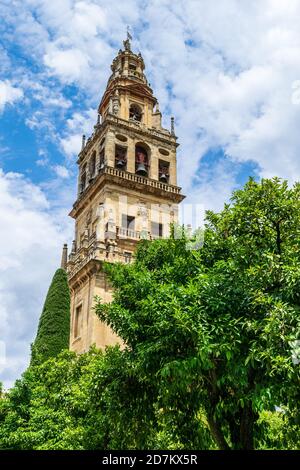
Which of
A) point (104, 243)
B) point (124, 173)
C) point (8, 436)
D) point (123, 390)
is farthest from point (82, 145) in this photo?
point (123, 390)

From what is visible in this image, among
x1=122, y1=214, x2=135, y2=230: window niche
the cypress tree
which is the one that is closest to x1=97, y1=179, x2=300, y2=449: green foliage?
the cypress tree

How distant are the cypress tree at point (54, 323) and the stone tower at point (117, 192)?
6.42 ft

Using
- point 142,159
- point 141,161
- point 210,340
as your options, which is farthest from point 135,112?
point 210,340

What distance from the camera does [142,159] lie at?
42.0 metres

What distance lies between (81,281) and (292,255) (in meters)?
25.4

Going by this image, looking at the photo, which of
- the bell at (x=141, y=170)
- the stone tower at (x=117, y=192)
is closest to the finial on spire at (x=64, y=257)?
the stone tower at (x=117, y=192)

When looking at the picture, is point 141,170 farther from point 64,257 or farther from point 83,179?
point 64,257

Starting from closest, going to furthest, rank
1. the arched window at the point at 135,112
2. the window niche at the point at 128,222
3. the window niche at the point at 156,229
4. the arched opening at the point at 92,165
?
the window niche at the point at 128,222 < the window niche at the point at 156,229 < the arched opening at the point at 92,165 < the arched window at the point at 135,112

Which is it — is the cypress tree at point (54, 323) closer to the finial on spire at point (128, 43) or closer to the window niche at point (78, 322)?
the window niche at point (78, 322)

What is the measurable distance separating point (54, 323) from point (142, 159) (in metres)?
17.3

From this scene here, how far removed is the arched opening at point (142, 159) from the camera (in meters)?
40.5

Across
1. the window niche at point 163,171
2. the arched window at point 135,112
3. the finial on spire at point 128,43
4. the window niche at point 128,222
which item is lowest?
the window niche at point 128,222
